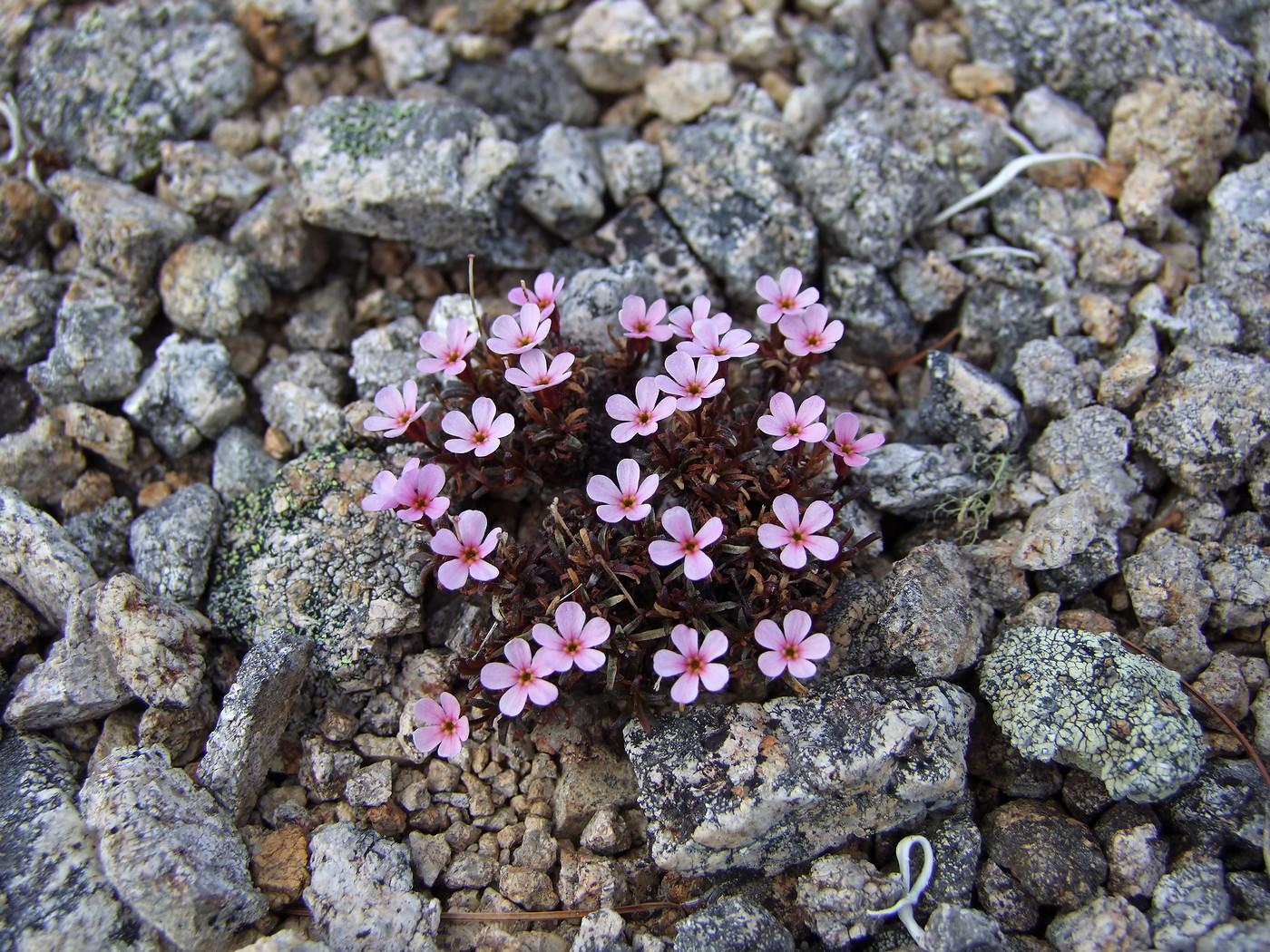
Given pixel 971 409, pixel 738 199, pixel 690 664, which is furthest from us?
pixel 738 199

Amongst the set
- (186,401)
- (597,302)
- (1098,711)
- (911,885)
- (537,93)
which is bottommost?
(911,885)

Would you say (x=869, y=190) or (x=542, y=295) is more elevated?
(x=542, y=295)

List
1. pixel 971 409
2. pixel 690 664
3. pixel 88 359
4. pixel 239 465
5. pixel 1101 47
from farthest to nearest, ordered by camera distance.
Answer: pixel 1101 47 < pixel 88 359 < pixel 239 465 < pixel 971 409 < pixel 690 664

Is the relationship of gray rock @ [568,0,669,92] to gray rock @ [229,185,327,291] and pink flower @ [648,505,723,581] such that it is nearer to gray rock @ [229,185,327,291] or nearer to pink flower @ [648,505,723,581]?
gray rock @ [229,185,327,291]

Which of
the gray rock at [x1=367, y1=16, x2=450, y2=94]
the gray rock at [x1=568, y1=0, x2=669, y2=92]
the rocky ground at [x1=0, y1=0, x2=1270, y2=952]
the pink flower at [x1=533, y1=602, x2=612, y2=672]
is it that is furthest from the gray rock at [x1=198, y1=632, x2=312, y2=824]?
the gray rock at [x1=568, y1=0, x2=669, y2=92]

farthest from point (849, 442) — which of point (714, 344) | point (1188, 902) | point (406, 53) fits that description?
point (406, 53)

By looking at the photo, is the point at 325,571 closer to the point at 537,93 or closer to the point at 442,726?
the point at 442,726

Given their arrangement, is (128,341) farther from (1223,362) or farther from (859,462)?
(1223,362)

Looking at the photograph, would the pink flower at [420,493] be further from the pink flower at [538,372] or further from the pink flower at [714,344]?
the pink flower at [714,344]
